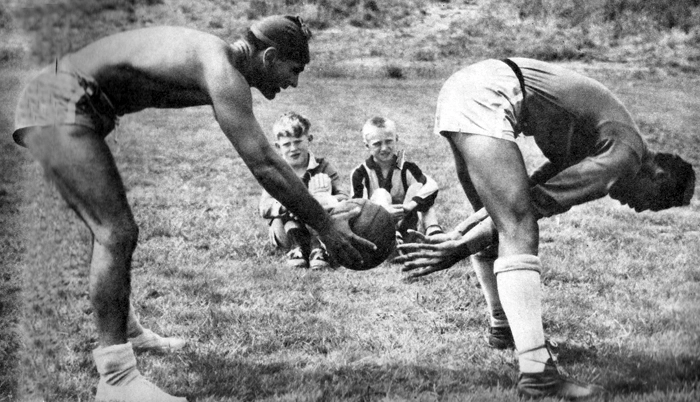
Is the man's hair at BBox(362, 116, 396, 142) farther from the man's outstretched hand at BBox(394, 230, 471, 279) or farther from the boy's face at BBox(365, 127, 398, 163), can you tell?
the man's outstretched hand at BBox(394, 230, 471, 279)

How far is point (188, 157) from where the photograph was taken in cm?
837

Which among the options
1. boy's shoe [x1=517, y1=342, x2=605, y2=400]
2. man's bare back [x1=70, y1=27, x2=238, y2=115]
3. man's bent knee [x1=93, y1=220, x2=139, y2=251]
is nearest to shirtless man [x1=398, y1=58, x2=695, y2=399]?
boy's shoe [x1=517, y1=342, x2=605, y2=400]

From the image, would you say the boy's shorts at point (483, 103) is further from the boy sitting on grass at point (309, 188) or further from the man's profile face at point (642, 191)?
the boy sitting on grass at point (309, 188)

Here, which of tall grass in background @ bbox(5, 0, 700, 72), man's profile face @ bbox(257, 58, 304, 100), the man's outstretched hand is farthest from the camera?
tall grass in background @ bbox(5, 0, 700, 72)

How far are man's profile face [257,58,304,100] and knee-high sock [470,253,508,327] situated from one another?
1303mm

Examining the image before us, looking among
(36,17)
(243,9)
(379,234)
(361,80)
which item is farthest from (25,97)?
(361,80)

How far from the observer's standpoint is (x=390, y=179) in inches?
216

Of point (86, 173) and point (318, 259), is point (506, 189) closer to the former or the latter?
point (86, 173)

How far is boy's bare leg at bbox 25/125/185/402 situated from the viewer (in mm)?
2633

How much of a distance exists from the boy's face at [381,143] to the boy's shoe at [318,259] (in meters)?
1.04

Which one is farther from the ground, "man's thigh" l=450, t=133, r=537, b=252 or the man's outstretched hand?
"man's thigh" l=450, t=133, r=537, b=252

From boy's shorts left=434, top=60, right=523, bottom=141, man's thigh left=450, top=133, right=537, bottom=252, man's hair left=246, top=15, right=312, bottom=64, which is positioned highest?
man's hair left=246, top=15, right=312, bottom=64

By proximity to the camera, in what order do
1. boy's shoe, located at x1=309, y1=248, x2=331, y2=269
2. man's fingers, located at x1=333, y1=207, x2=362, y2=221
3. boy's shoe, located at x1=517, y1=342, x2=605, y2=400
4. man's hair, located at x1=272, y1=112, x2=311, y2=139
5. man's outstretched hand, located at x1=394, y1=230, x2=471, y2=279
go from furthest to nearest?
man's hair, located at x1=272, y1=112, x2=311, y2=139, boy's shoe, located at x1=309, y1=248, x2=331, y2=269, man's fingers, located at x1=333, y1=207, x2=362, y2=221, man's outstretched hand, located at x1=394, y1=230, x2=471, y2=279, boy's shoe, located at x1=517, y1=342, x2=605, y2=400

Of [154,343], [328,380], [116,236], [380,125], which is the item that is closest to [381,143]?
[380,125]
